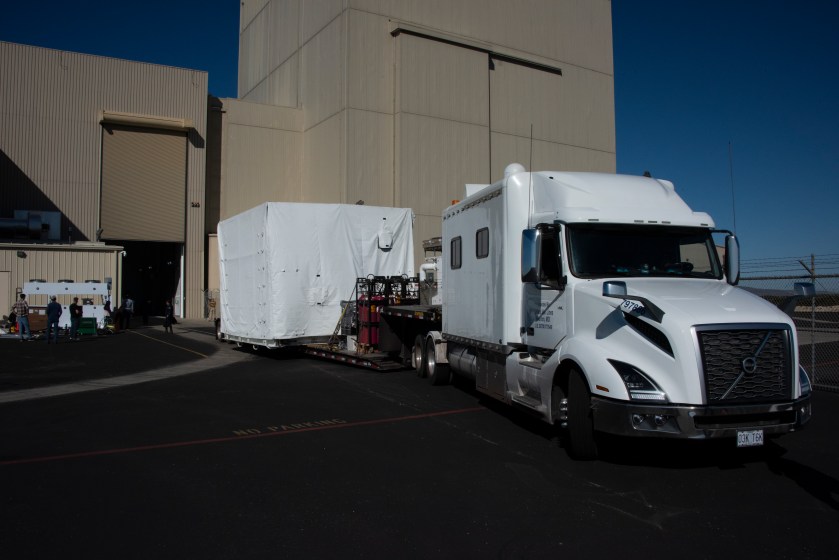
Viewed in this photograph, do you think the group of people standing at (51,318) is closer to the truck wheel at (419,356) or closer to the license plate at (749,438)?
the truck wheel at (419,356)

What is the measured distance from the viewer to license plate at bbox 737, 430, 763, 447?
20.0ft

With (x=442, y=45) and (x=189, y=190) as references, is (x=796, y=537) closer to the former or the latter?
(x=442, y=45)

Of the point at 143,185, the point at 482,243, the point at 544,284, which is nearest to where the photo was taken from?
the point at 544,284

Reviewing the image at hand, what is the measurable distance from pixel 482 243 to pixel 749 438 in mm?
4743

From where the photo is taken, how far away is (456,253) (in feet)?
36.4

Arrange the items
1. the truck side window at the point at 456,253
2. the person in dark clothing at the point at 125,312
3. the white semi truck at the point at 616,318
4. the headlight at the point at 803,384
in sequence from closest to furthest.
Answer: the white semi truck at the point at 616,318
the headlight at the point at 803,384
the truck side window at the point at 456,253
the person in dark clothing at the point at 125,312

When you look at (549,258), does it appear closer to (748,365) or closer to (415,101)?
(748,365)

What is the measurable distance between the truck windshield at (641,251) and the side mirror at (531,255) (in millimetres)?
437

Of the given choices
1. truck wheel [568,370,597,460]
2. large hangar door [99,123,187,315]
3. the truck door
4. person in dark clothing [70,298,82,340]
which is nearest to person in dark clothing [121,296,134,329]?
large hangar door [99,123,187,315]

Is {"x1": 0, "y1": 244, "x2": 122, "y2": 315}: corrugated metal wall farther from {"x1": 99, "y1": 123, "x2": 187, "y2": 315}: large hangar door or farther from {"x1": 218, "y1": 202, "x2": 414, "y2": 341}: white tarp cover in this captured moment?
{"x1": 218, "y1": 202, "x2": 414, "y2": 341}: white tarp cover

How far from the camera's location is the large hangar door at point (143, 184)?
1399 inches

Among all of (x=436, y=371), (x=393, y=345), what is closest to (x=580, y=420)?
(x=436, y=371)

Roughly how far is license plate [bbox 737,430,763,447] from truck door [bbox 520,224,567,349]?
215 cm

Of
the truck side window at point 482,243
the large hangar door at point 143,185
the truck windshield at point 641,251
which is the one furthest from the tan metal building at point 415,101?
the truck windshield at point 641,251
